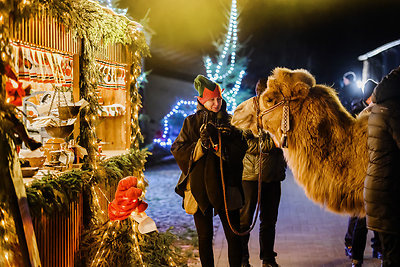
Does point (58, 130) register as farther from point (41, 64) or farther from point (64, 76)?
point (64, 76)

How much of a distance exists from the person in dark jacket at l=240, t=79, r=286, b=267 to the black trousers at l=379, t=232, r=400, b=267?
200 cm

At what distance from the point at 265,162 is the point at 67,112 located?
94.4 inches

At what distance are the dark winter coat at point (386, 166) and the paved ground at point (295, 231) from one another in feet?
7.90

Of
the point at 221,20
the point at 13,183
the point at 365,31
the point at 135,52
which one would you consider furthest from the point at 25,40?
the point at 365,31

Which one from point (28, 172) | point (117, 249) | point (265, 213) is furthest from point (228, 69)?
point (28, 172)

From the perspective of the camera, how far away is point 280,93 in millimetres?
4473

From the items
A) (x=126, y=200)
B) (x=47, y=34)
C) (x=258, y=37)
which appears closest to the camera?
(x=47, y=34)

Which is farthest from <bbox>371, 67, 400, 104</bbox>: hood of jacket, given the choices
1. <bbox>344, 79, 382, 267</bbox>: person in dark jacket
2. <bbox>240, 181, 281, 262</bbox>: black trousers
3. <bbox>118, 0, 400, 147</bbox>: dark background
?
<bbox>118, 0, 400, 147</bbox>: dark background

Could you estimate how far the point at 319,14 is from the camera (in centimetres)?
3062

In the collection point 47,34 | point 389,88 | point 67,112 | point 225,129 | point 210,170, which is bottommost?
point 210,170

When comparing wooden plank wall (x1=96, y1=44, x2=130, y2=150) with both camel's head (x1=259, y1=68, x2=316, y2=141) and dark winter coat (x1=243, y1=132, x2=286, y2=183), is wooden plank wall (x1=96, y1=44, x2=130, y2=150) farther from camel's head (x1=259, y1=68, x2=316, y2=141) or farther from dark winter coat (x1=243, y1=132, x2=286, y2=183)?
camel's head (x1=259, y1=68, x2=316, y2=141)

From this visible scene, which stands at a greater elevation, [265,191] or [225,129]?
[225,129]

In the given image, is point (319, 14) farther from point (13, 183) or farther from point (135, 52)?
point (13, 183)

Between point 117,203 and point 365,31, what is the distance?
90.9 ft
